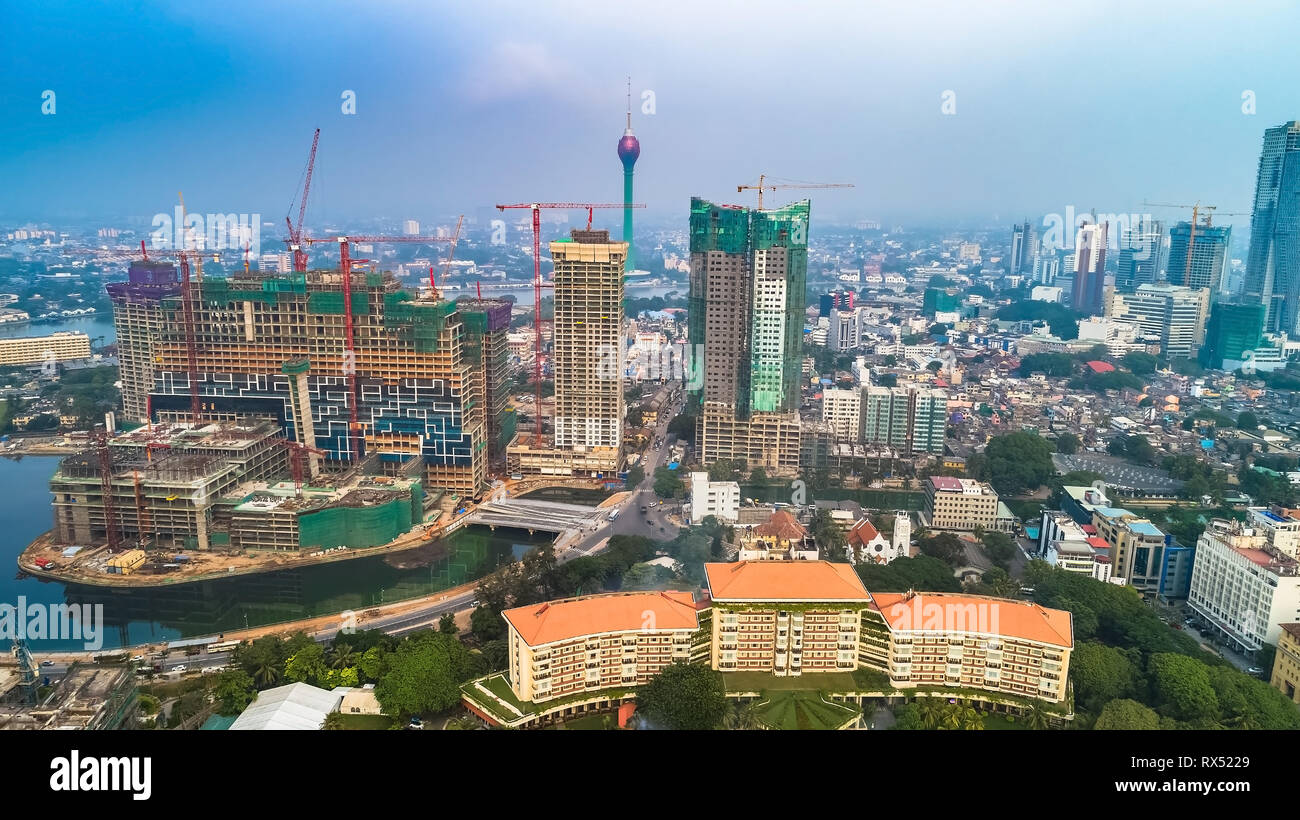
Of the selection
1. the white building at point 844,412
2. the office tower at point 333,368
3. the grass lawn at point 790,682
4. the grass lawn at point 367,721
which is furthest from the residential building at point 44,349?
the grass lawn at point 790,682

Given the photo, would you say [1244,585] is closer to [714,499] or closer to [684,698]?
[714,499]

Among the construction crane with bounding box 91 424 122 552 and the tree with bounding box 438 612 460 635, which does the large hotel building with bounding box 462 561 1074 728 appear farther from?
the construction crane with bounding box 91 424 122 552

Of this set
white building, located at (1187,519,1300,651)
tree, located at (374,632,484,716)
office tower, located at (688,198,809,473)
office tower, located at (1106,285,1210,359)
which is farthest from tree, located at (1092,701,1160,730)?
office tower, located at (1106,285,1210,359)

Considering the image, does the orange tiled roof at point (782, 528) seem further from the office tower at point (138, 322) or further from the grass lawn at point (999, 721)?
the office tower at point (138, 322)

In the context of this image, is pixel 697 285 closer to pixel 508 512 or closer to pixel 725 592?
pixel 508 512

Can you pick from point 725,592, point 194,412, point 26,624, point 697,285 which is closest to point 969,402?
point 697,285
